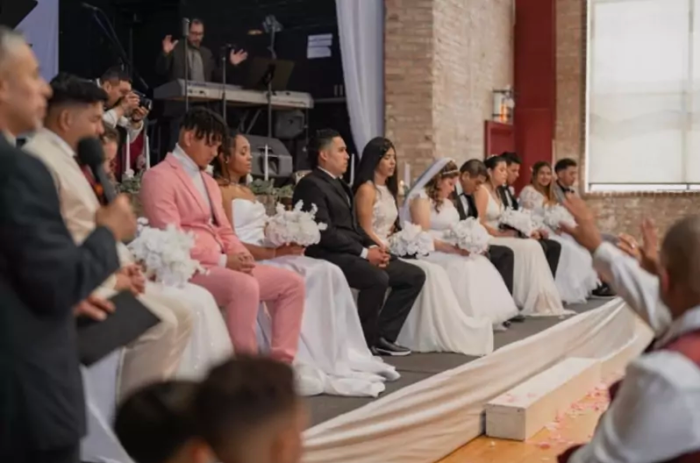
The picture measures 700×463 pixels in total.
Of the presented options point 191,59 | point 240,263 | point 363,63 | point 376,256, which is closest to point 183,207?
point 240,263

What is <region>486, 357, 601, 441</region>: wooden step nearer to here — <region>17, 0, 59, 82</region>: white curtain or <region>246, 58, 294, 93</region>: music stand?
<region>246, 58, 294, 93</region>: music stand

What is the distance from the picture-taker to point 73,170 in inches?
116

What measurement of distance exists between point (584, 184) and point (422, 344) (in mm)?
6530

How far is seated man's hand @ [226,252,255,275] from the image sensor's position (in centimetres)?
412

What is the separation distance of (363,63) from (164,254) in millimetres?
5776

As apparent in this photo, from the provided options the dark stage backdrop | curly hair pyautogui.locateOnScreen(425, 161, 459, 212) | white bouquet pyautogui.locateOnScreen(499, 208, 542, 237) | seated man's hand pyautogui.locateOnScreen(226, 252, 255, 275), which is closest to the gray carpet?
seated man's hand pyautogui.locateOnScreen(226, 252, 255, 275)

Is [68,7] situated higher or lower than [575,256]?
higher

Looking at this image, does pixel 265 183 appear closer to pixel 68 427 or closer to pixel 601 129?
pixel 68 427

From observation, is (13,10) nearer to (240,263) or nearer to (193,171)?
(193,171)

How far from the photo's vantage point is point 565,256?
827 centimetres

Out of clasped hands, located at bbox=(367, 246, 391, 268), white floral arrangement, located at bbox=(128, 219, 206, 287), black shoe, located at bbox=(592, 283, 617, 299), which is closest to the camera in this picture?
white floral arrangement, located at bbox=(128, 219, 206, 287)

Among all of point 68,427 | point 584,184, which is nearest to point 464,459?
point 68,427

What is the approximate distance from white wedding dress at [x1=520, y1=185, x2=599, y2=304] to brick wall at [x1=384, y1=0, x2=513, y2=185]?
116cm

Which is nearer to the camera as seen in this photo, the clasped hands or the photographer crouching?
the clasped hands
